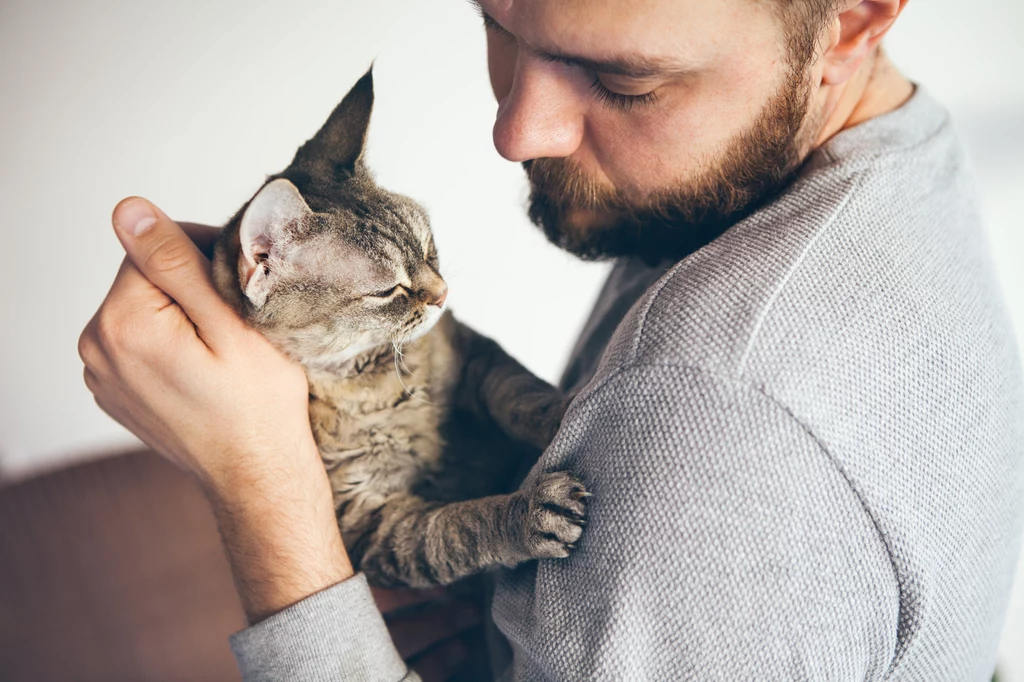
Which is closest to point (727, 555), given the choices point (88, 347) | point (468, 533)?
point (468, 533)

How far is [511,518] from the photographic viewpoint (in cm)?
91

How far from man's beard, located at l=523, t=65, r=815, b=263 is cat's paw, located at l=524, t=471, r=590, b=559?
421 millimetres

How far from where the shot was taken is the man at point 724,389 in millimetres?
651

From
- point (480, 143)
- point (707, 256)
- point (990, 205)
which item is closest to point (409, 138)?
point (480, 143)

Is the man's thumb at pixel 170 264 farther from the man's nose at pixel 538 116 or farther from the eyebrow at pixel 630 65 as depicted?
the eyebrow at pixel 630 65

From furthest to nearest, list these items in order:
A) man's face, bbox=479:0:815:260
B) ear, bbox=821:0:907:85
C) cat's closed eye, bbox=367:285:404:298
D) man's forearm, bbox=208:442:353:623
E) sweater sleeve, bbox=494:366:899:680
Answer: cat's closed eye, bbox=367:285:404:298 → man's forearm, bbox=208:442:353:623 → ear, bbox=821:0:907:85 → man's face, bbox=479:0:815:260 → sweater sleeve, bbox=494:366:899:680

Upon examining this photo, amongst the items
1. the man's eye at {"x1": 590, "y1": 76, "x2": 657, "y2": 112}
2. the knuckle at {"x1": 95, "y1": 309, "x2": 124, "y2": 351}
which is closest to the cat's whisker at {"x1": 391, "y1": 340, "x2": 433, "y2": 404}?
the knuckle at {"x1": 95, "y1": 309, "x2": 124, "y2": 351}

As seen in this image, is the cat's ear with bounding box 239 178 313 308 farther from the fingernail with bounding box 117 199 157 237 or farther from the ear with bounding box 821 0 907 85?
the ear with bounding box 821 0 907 85

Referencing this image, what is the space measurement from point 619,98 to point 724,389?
43 centimetres

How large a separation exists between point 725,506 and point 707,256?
0.28 meters

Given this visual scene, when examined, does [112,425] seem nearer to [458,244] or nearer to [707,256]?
[458,244]

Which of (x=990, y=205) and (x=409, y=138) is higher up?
(x=409, y=138)

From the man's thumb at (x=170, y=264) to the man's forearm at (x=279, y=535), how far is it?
9.7 inches

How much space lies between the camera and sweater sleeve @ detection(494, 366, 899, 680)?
64 cm
